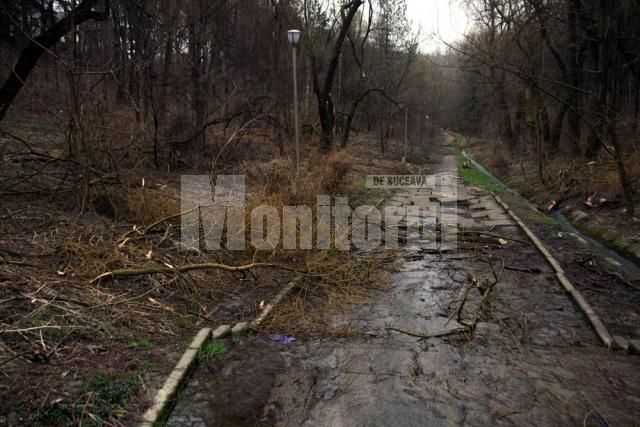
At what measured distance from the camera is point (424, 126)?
4559 centimetres

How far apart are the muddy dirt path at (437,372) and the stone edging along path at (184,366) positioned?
0.12 meters

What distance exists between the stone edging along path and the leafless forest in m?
0.11

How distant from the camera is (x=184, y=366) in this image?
4.56m

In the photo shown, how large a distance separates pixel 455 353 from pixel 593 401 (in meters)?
1.37

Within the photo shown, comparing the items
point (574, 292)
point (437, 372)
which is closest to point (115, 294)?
point (437, 372)

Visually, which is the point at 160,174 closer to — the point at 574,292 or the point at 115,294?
the point at 115,294

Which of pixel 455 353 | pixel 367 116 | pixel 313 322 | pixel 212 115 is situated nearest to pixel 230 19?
pixel 212 115

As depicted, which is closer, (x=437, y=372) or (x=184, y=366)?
(x=184, y=366)

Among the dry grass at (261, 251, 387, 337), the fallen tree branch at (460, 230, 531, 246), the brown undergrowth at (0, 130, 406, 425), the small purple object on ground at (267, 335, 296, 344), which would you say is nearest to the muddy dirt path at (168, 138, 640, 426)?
the small purple object on ground at (267, 335, 296, 344)

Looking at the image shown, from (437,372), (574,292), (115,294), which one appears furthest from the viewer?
(574,292)

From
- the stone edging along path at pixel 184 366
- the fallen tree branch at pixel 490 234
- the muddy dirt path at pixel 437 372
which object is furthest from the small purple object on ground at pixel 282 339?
the fallen tree branch at pixel 490 234

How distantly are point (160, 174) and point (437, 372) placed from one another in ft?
29.1

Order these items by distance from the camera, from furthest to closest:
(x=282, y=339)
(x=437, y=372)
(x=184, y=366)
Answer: (x=282, y=339)
(x=437, y=372)
(x=184, y=366)

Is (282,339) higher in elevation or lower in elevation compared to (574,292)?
lower
